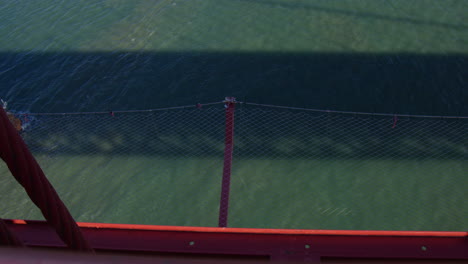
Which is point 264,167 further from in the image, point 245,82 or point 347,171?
point 245,82

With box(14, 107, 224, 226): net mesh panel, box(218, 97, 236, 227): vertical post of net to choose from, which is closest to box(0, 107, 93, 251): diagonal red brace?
box(218, 97, 236, 227): vertical post of net

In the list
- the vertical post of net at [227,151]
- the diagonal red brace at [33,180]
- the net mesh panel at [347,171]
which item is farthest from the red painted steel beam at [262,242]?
the net mesh panel at [347,171]

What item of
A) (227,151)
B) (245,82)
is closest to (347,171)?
(227,151)

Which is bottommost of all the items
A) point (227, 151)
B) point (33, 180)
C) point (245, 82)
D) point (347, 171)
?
point (33, 180)

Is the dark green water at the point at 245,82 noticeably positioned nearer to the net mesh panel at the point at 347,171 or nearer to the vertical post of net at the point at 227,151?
the net mesh panel at the point at 347,171

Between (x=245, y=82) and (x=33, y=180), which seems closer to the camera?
(x=33, y=180)

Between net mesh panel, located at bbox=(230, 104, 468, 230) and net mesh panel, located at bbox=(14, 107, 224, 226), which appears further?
net mesh panel, located at bbox=(14, 107, 224, 226)

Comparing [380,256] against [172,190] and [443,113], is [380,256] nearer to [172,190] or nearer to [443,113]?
[172,190]

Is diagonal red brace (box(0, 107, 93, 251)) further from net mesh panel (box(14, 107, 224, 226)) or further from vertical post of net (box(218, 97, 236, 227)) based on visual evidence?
net mesh panel (box(14, 107, 224, 226))
